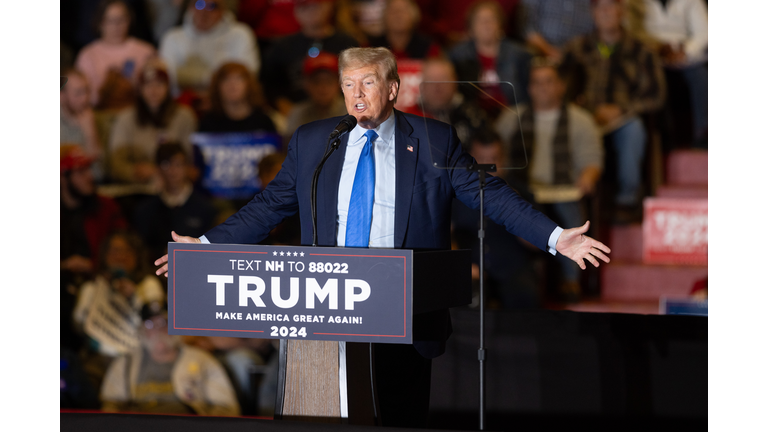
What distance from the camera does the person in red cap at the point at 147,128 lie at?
435 cm

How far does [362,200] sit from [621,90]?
2700 mm

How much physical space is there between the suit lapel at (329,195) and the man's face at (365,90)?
12 centimetres

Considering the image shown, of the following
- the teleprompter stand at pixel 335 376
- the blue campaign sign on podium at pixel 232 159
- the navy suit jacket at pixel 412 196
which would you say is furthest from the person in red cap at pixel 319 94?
the teleprompter stand at pixel 335 376

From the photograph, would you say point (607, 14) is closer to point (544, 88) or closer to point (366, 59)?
point (544, 88)

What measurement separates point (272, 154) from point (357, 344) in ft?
7.93

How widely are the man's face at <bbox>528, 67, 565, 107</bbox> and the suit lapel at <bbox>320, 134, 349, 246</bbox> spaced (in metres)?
2.32

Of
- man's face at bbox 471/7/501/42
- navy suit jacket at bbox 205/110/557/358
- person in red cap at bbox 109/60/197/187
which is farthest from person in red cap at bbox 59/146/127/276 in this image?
navy suit jacket at bbox 205/110/557/358

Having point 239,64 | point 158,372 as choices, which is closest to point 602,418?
point 158,372

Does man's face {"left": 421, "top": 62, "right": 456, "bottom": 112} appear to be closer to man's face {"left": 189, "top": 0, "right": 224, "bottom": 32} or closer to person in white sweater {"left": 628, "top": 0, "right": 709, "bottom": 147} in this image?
person in white sweater {"left": 628, "top": 0, "right": 709, "bottom": 147}

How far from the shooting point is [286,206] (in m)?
1.98

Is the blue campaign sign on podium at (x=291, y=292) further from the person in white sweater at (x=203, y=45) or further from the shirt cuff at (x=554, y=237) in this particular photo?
the person in white sweater at (x=203, y=45)

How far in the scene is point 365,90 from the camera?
1.79 meters

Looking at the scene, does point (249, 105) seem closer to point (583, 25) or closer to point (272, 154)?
point (272, 154)

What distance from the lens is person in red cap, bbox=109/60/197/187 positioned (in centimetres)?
435
